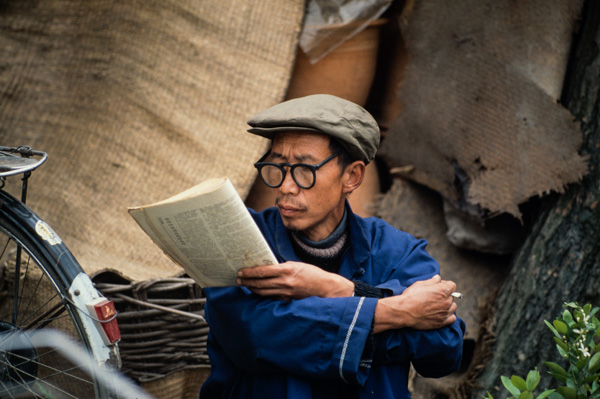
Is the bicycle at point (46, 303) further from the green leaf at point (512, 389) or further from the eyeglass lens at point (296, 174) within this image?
the green leaf at point (512, 389)

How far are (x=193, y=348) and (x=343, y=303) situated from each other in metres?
1.11

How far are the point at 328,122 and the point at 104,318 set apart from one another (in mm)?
795

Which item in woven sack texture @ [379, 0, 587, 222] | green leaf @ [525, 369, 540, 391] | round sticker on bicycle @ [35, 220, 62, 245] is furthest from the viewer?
woven sack texture @ [379, 0, 587, 222]

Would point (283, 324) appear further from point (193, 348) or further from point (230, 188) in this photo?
point (193, 348)

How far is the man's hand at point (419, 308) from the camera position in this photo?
1631 millimetres

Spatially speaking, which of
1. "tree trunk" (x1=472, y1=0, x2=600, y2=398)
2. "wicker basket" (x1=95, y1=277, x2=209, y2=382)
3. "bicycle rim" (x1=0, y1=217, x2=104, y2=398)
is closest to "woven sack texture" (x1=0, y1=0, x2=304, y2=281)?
"wicker basket" (x1=95, y1=277, x2=209, y2=382)

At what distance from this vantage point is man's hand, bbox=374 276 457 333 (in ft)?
5.35

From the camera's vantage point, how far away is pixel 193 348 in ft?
8.27

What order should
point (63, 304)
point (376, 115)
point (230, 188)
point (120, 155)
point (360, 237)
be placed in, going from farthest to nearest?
point (376, 115)
point (120, 155)
point (360, 237)
point (63, 304)
point (230, 188)

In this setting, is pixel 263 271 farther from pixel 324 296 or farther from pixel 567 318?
pixel 567 318

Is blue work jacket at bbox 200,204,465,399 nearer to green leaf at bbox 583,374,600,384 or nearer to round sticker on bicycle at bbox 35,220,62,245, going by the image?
green leaf at bbox 583,374,600,384

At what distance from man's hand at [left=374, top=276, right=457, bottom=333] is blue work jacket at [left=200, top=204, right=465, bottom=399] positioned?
30 mm

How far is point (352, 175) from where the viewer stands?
1.87 metres

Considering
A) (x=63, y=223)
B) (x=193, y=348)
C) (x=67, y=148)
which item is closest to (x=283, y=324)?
(x=193, y=348)
